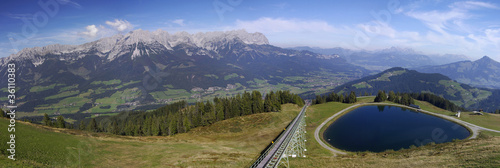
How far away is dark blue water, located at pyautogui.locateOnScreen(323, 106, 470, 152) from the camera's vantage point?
75037 millimetres

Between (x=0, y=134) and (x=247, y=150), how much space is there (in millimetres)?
53302

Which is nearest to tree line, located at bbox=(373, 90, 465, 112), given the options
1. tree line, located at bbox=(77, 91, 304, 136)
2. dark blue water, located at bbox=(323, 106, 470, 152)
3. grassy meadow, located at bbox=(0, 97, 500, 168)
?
dark blue water, located at bbox=(323, 106, 470, 152)

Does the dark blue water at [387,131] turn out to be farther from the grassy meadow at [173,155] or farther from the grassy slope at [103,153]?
the grassy slope at [103,153]

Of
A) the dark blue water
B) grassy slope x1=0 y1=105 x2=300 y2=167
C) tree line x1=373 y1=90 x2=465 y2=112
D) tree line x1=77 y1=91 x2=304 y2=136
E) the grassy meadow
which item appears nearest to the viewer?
grassy slope x1=0 y1=105 x2=300 y2=167

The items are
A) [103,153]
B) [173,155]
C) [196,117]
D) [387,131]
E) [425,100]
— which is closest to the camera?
[103,153]

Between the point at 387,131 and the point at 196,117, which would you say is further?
the point at 196,117

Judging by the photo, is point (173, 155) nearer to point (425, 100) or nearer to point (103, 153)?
point (103, 153)

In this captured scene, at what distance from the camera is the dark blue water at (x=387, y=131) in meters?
75.0

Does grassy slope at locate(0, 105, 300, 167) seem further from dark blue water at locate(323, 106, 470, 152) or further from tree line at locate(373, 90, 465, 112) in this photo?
tree line at locate(373, 90, 465, 112)

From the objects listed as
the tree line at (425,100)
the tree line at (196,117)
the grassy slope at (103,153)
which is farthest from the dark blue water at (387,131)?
the tree line at (196,117)

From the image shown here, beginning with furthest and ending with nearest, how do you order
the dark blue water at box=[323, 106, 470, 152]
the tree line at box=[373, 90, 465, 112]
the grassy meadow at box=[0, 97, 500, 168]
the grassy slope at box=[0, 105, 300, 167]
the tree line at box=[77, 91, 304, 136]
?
1. the tree line at box=[373, 90, 465, 112]
2. the tree line at box=[77, 91, 304, 136]
3. the dark blue water at box=[323, 106, 470, 152]
4. the grassy meadow at box=[0, 97, 500, 168]
5. the grassy slope at box=[0, 105, 300, 167]

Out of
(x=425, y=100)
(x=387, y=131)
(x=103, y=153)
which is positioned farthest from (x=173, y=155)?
(x=425, y=100)

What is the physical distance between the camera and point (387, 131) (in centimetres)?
9056

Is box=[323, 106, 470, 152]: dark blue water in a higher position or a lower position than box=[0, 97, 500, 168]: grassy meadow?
lower
